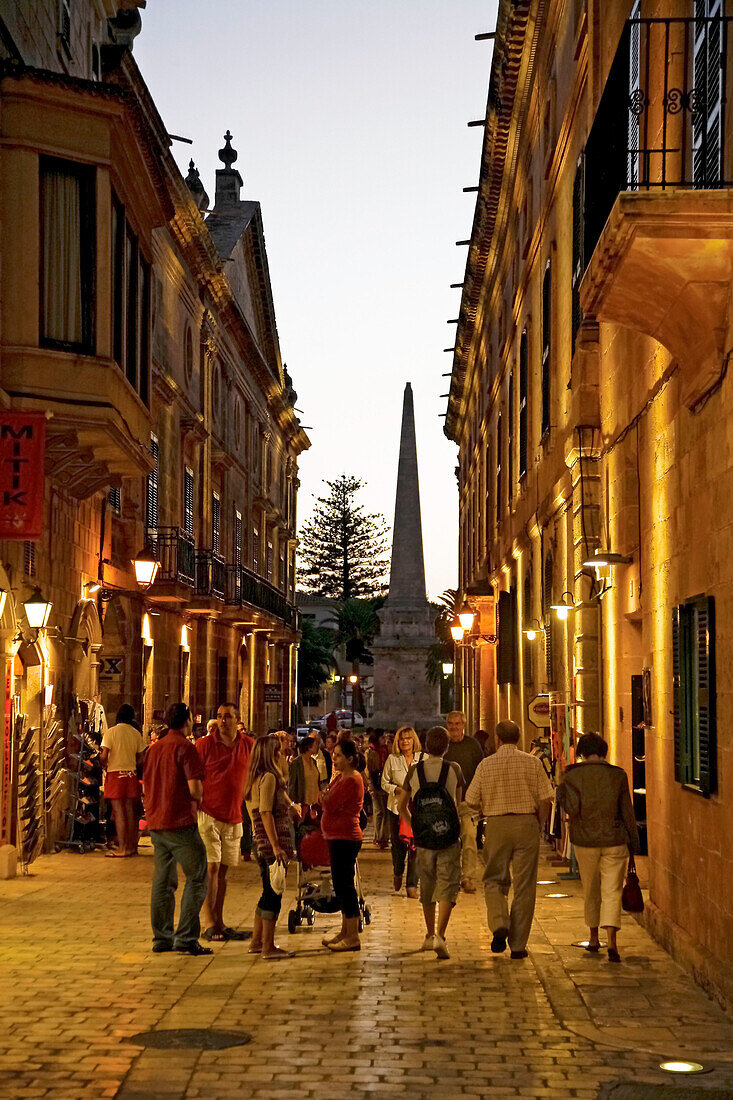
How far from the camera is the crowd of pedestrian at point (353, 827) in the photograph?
11055 mm

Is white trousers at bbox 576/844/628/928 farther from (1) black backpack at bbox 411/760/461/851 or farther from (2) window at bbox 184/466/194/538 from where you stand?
(2) window at bbox 184/466/194/538

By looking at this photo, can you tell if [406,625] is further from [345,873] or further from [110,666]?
[345,873]

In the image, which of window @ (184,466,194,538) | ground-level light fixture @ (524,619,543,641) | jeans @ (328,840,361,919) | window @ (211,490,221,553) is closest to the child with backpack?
jeans @ (328,840,361,919)

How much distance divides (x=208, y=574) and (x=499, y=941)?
70.9ft

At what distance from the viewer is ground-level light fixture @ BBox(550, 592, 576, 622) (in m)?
17.5

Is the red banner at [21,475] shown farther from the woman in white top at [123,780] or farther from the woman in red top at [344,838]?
the woman in red top at [344,838]

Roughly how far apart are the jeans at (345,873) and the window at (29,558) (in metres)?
7.01

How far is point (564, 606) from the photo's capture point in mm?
17766

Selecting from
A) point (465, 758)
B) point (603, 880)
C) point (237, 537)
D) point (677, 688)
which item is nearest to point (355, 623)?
point (237, 537)

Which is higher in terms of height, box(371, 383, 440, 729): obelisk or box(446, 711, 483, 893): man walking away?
box(371, 383, 440, 729): obelisk

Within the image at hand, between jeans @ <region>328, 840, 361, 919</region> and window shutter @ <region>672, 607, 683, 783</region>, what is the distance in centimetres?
259

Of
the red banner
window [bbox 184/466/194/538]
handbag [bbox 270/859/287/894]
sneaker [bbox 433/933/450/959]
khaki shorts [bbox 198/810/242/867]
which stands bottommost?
sneaker [bbox 433/933/450/959]

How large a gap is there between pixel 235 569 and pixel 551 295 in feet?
59.7

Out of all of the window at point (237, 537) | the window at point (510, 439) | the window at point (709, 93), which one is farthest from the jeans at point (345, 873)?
the window at point (237, 537)
